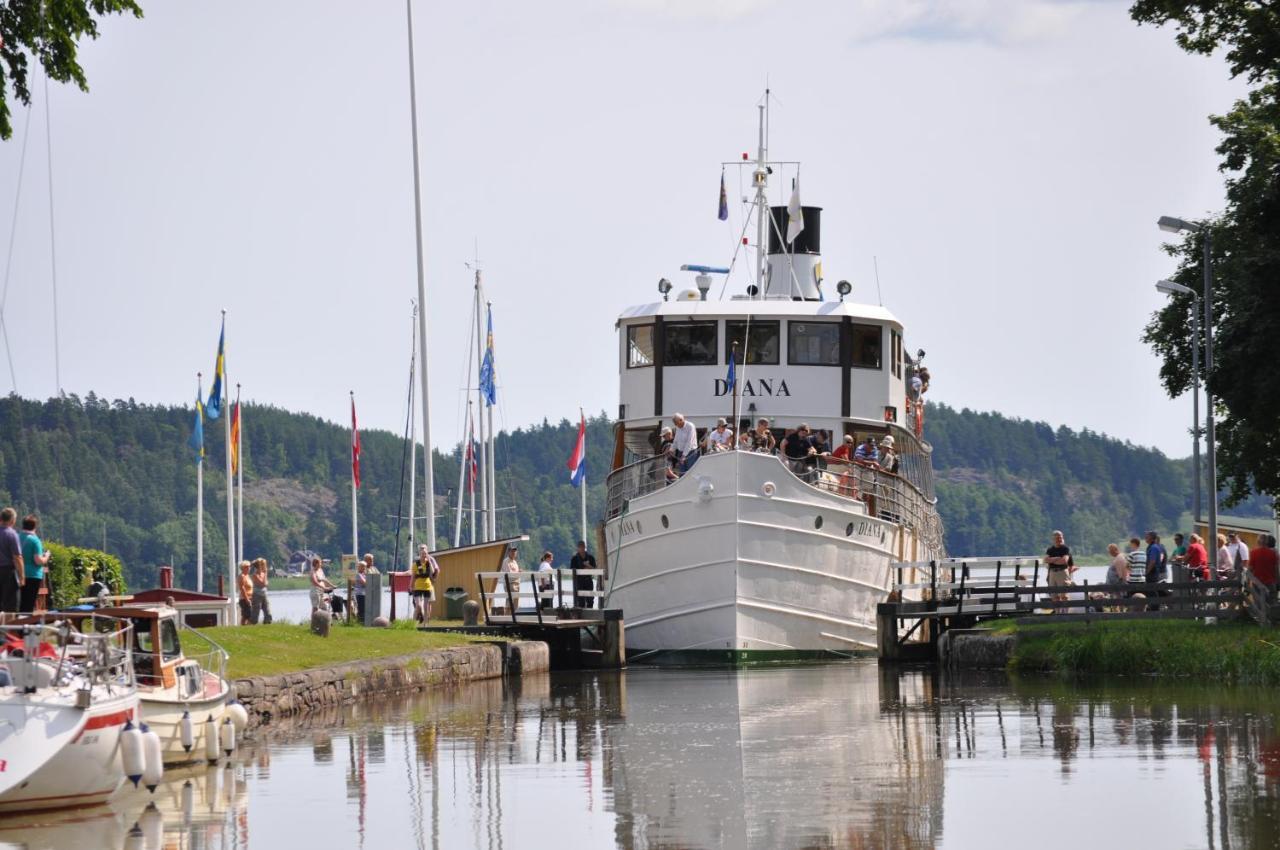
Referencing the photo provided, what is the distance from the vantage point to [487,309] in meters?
63.7

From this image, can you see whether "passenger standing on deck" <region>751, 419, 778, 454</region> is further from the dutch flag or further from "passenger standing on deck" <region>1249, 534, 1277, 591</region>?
the dutch flag

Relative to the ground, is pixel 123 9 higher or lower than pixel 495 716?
higher

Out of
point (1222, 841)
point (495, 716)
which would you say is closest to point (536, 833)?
point (1222, 841)

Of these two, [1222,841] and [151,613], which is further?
[151,613]

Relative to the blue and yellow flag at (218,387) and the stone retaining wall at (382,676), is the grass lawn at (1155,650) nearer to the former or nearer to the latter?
the stone retaining wall at (382,676)

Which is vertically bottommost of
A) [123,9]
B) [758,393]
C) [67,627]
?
[67,627]

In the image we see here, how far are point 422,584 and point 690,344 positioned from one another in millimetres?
6327

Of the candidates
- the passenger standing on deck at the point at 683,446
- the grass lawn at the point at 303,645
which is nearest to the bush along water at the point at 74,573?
the grass lawn at the point at 303,645

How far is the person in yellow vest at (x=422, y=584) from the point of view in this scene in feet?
119

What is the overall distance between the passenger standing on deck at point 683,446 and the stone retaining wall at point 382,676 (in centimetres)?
370

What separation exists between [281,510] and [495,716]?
16836 cm

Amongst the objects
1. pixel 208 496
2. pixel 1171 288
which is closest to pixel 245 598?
pixel 1171 288

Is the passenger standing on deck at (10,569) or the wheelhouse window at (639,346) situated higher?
the wheelhouse window at (639,346)

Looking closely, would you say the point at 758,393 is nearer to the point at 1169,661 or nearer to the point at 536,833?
the point at 1169,661
